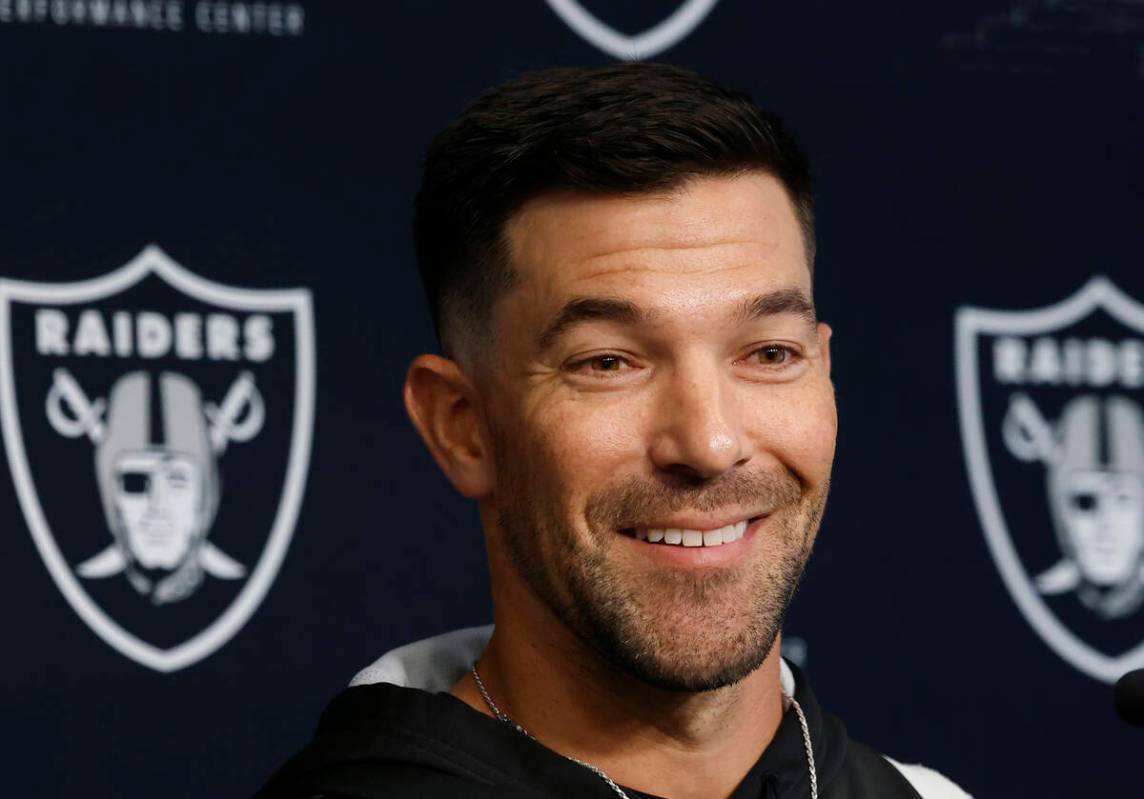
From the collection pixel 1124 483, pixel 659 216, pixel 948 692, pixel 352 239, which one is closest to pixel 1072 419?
pixel 1124 483

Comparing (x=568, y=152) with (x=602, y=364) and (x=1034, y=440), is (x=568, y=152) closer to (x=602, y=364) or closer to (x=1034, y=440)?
(x=602, y=364)

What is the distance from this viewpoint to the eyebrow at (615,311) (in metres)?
1.17

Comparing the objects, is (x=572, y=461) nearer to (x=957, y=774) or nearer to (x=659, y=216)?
(x=659, y=216)

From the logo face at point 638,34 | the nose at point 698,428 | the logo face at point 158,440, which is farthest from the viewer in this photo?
the logo face at point 638,34

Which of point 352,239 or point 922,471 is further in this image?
point 922,471

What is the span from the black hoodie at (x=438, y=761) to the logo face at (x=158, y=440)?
56cm

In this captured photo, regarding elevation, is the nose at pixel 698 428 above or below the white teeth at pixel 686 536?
above

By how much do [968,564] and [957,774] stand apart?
0.81ft

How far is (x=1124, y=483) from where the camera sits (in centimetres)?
208

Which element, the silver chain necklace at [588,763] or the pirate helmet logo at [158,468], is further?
the pirate helmet logo at [158,468]

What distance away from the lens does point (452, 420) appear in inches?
51.6

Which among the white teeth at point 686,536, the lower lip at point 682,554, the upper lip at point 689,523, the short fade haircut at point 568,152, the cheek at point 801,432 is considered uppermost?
the short fade haircut at point 568,152

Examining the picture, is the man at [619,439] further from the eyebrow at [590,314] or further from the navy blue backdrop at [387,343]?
the navy blue backdrop at [387,343]

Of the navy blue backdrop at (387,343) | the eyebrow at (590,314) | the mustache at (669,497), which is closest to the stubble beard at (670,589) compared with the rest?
the mustache at (669,497)
